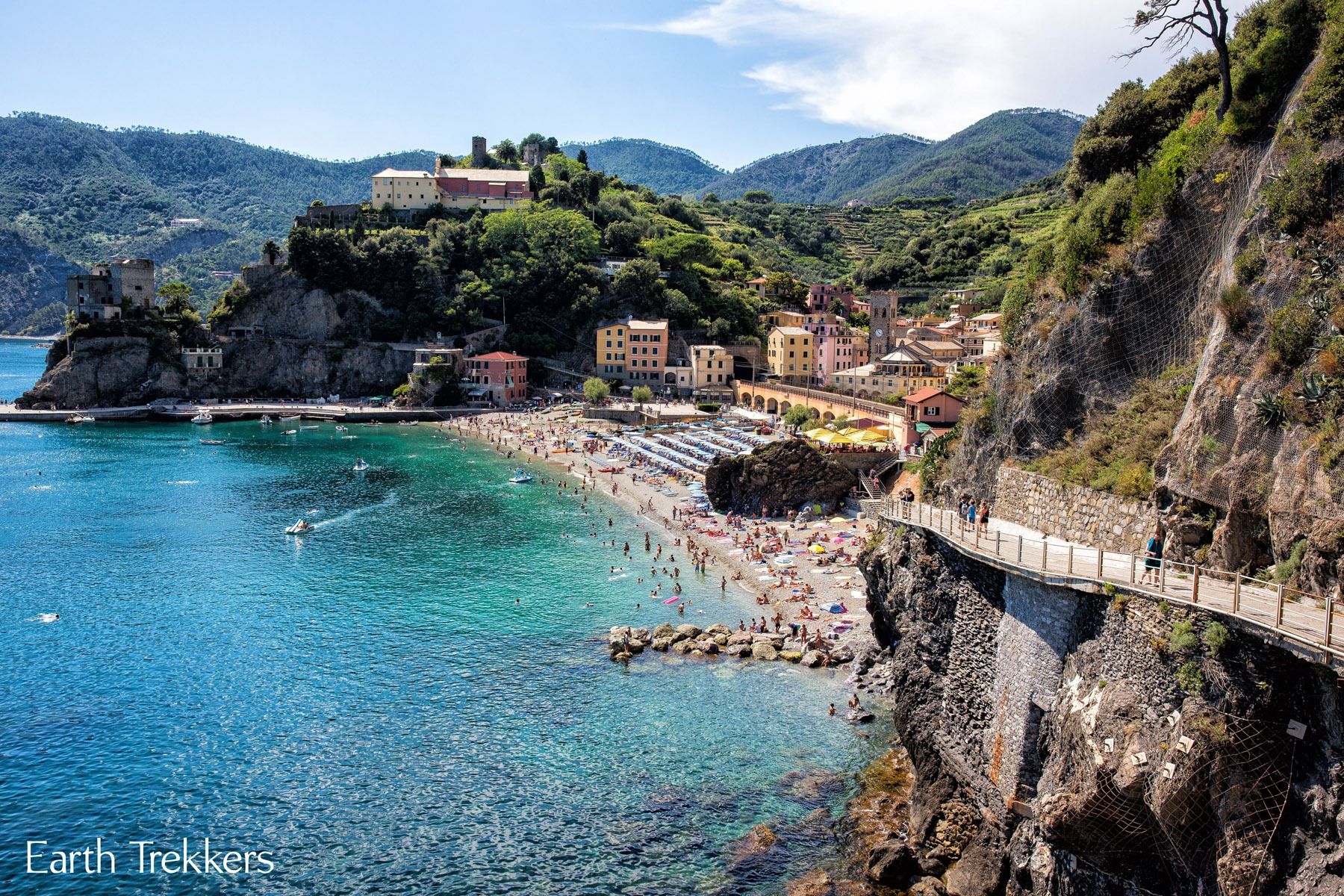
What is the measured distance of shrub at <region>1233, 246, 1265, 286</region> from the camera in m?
13.9

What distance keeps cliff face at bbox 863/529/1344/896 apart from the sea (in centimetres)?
350

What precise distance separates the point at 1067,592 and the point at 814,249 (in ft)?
446

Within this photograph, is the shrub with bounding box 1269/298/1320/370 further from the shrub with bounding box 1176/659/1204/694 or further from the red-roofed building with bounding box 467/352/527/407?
the red-roofed building with bounding box 467/352/527/407

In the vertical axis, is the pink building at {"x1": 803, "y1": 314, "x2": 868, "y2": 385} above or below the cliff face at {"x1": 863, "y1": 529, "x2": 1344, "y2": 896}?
above

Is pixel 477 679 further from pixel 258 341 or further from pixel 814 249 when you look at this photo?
pixel 814 249

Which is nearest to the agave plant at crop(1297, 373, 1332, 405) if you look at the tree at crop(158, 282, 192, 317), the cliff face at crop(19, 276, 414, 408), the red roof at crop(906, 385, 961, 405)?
the red roof at crop(906, 385, 961, 405)

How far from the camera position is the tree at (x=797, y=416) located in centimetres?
5784

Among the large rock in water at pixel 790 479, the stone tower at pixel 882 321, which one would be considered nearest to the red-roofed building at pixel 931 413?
the large rock in water at pixel 790 479

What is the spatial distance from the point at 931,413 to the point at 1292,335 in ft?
92.5

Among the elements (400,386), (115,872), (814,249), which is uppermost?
(814,249)

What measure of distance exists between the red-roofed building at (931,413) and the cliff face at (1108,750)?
72.7 ft

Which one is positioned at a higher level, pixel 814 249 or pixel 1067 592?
pixel 814 249

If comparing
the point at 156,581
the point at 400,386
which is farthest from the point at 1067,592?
the point at 400,386

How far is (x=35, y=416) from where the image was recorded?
81500mm
